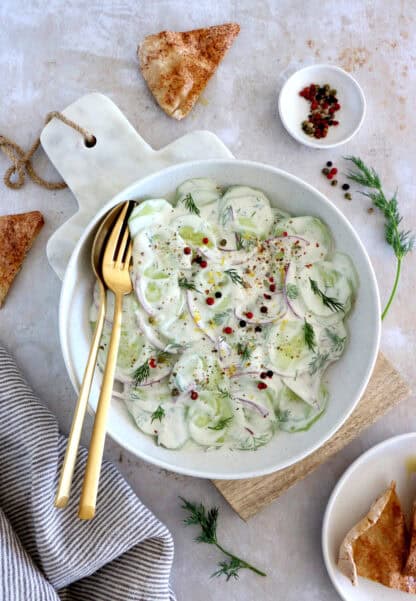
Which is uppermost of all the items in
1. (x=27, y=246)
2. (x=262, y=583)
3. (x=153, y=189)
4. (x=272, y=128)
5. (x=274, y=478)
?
(x=272, y=128)

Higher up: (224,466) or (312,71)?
(312,71)

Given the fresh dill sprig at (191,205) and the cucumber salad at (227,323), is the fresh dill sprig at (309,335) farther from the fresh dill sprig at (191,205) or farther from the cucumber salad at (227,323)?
the fresh dill sprig at (191,205)

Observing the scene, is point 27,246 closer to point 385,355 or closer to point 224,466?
point 224,466

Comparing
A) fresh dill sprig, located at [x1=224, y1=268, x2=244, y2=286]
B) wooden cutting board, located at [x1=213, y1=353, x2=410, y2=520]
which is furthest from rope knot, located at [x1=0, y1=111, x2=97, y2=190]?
wooden cutting board, located at [x1=213, y1=353, x2=410, y2=520]

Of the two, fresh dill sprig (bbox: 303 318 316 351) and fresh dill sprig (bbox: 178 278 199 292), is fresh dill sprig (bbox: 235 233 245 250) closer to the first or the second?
fresh dill sprig (bbox: 178 278 199 292)

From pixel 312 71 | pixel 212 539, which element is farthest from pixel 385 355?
pixel 312 71

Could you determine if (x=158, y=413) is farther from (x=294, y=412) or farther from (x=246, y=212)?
(x=246, y=212)

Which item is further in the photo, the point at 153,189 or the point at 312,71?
the point at 312,71

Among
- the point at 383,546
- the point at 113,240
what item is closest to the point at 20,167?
the point at 113,240
